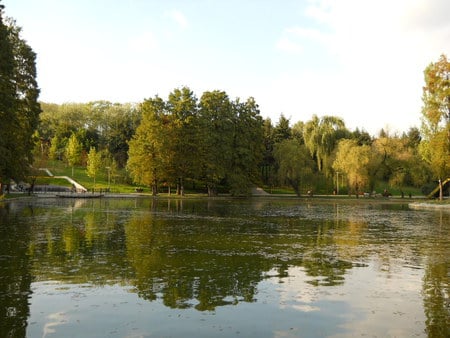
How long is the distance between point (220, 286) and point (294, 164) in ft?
213

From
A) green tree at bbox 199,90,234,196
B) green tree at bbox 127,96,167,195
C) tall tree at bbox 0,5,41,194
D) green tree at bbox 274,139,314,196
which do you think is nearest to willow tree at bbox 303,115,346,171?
green tree at bbox 274,139,314,196

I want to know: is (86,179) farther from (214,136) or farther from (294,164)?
(294,164)

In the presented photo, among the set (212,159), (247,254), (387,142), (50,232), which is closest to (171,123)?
(212,159)

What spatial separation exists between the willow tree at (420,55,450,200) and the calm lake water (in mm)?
34414

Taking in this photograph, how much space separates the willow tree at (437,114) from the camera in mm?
51656

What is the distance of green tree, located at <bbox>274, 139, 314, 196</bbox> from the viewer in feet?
246

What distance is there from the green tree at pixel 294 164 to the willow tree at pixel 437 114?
2371 centimetres

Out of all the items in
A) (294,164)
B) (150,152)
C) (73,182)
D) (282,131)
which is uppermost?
(282,131)

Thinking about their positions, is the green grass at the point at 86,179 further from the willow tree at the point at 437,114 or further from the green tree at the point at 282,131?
the willow tree at the point at 437,114

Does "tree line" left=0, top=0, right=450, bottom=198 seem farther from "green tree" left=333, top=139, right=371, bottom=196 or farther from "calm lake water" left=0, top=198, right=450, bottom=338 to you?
"calm lake water" left=0, top=198, right=450, bottom=338

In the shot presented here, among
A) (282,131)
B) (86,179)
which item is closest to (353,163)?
(282,131)

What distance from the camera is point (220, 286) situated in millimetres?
11031

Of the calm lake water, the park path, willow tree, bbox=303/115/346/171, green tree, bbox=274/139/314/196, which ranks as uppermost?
willow tree, bbox=303/115/346/171

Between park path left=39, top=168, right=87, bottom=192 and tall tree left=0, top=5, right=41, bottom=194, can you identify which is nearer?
tall tree left=0, top=5, right=41, bottom=194
